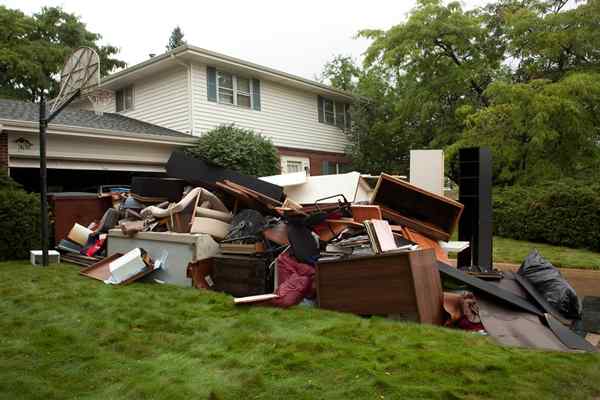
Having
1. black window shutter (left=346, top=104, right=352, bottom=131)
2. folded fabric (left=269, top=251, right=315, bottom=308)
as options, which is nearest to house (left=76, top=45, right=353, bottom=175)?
black window shutter (left=346, top=104, right=352, bottom=131)

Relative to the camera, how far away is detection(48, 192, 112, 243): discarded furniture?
27.5 feet

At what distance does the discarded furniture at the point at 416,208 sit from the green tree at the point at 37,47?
2369cm

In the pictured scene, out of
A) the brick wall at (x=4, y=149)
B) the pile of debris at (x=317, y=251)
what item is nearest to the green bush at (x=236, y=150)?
the pile of debris at (x=317, y=251)

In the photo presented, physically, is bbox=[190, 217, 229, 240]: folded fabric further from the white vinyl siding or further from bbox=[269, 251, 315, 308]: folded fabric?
the white vinyl siding

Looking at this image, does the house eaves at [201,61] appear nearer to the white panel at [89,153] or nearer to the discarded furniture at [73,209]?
the white panel at [89,153]

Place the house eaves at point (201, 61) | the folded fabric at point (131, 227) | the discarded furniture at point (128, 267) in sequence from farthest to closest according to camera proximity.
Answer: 1. the house eaves at point (201, 61)
2. the folded fabric at point (131, 227)
3. the discarded furniture at point (128, 267)

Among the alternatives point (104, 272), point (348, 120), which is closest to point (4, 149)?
point (104, 272)

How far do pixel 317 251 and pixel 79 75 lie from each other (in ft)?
17.4

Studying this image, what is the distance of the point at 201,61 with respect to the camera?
1291 centimetres

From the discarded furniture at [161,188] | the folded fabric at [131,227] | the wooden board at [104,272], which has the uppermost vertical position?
the discarded furniture at [161,188]

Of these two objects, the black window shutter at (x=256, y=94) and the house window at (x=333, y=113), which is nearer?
the black window shutter at (x=256, y=94)

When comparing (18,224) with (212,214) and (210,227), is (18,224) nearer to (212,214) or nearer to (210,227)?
(212,214)

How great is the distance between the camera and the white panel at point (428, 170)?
7047 millimetres

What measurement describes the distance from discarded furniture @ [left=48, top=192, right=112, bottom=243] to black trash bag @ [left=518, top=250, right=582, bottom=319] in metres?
7.57
